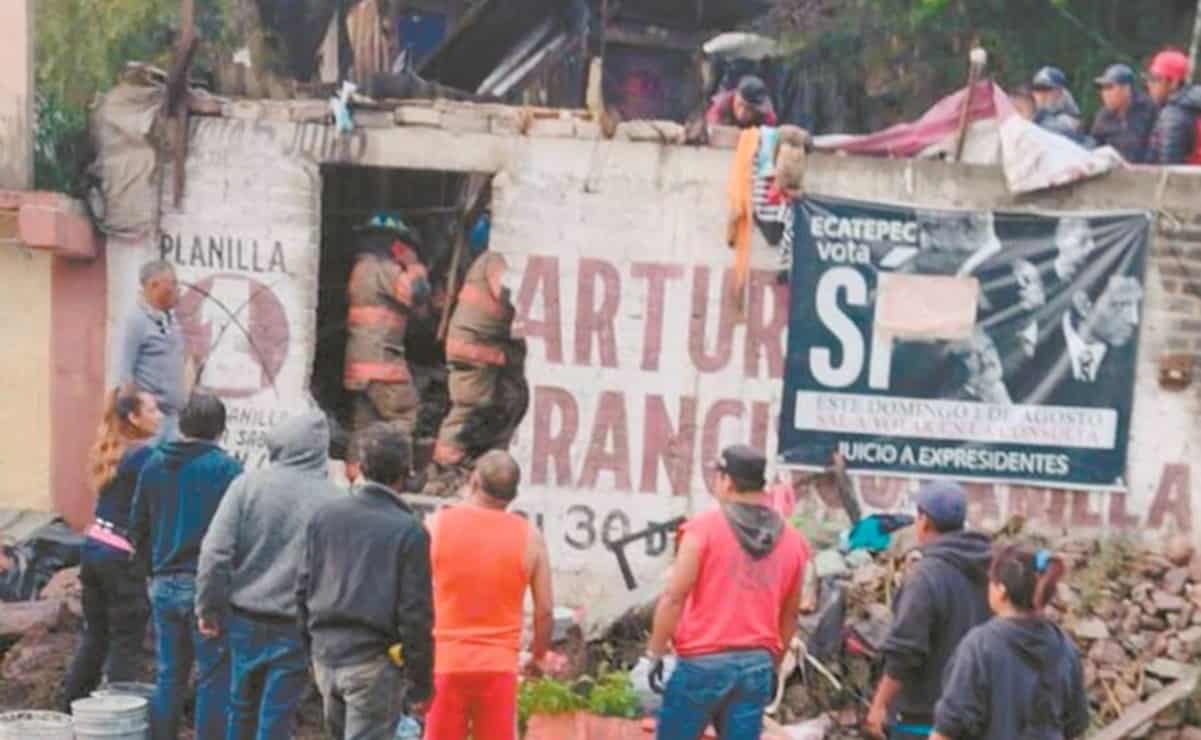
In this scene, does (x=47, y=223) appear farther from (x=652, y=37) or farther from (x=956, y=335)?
(x=652, y=37)

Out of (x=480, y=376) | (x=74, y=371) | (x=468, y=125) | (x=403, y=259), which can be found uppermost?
(x=468, y=125)

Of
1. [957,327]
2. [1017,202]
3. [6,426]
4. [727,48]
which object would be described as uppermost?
[727,48]

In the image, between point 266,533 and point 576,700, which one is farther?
point 576,700

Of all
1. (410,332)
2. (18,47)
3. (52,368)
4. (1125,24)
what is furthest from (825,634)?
(1125,24)

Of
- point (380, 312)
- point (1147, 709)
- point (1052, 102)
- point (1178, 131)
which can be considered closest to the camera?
point (1147, 709)

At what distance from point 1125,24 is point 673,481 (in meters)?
9.37

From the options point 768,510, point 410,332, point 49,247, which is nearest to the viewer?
point 768,510

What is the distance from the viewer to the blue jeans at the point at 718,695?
25.3ft

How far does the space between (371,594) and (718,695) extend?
155 cm

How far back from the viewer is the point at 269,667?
806 cm

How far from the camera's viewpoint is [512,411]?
11898 mm

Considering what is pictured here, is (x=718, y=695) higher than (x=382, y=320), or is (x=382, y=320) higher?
(x=382, y=320)

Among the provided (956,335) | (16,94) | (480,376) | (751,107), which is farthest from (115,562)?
(956,335)

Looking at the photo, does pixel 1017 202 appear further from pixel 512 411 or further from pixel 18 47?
pixel 18 47
